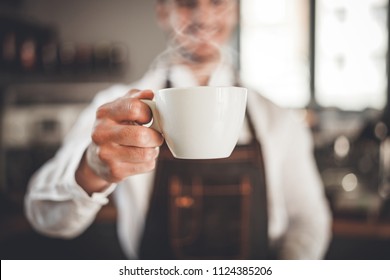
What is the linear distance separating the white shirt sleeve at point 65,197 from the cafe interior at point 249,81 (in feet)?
1.15

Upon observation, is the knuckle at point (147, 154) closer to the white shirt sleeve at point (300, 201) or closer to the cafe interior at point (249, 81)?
the white shirt sleeve at point (300, 201)

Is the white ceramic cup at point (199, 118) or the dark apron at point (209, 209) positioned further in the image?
the dark apron at point (209, 209)

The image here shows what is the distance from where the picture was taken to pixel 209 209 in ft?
2.24

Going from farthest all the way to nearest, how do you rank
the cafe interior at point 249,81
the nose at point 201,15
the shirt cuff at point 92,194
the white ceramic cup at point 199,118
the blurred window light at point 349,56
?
the blurred window light at point 349,56 < the cafe interior at point 249,81 < the nose at point 201,15 < the shirt cuff at point 92,194 < the white ceramic cup at point 199,118

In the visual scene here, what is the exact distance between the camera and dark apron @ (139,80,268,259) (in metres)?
0.67

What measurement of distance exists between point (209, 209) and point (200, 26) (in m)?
0.29

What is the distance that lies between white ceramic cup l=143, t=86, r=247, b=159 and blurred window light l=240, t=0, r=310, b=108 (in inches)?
37.3

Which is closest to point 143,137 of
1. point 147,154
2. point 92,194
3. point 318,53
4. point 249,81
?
point 147,154

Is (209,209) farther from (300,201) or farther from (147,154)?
(147,154)

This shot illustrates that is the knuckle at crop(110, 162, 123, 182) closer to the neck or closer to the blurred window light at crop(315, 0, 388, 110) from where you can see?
the neck

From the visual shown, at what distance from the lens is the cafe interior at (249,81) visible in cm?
93

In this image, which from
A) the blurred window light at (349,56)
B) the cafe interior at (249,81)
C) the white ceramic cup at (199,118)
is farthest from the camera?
the blurred window light at (349,56)

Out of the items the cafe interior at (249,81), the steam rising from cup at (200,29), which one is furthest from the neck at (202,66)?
the cafe interior at (249,81)

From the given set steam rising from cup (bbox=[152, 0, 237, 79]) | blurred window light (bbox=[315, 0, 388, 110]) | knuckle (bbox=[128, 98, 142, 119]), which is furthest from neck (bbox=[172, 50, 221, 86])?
blurred window light (bbox=[315, 0, 388, 110])
